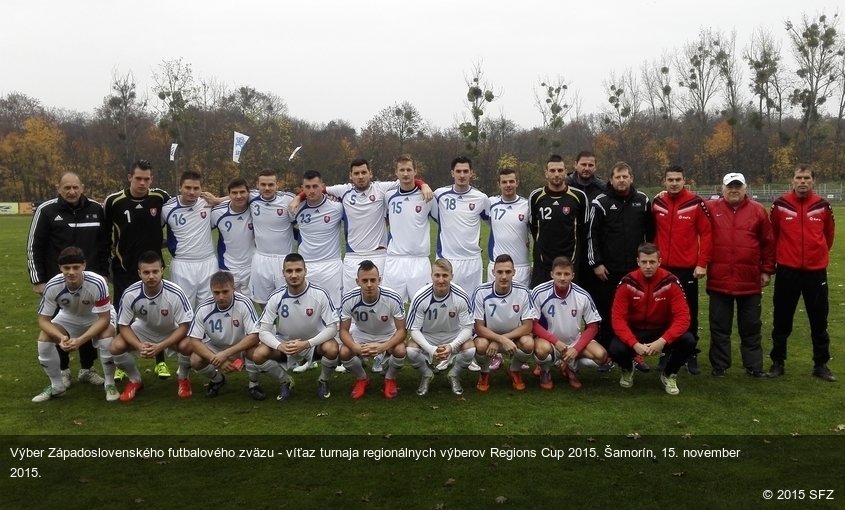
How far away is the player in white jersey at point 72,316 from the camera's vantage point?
6.00 meters

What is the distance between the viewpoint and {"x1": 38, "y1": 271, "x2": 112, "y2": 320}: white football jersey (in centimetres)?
608

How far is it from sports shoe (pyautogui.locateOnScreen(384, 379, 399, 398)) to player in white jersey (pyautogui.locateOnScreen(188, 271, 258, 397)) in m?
1.22

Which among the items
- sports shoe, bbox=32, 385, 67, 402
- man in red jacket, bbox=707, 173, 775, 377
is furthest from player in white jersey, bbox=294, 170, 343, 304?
man in red jacket, bbox=707, 173, 775, 377

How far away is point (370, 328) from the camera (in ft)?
20.9

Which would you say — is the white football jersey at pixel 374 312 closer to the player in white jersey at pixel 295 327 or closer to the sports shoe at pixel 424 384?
the player in white jersey at pixel 295 327

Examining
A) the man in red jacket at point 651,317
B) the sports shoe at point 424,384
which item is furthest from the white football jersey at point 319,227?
the man in red jacket at point 651,317

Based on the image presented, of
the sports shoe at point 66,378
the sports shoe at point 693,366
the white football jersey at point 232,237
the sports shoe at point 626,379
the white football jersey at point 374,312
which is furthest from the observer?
the white football jersey at point 232,237

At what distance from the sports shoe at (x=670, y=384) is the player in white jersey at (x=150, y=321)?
449cm

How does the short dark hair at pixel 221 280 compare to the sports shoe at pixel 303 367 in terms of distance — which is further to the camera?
the sports shoe at pixel 303 367

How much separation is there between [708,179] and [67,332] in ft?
175
